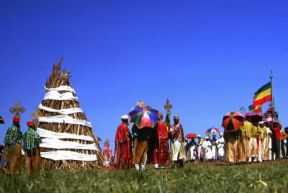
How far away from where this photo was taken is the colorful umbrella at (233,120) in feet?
75.0

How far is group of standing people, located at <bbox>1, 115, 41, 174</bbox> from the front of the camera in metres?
17.8

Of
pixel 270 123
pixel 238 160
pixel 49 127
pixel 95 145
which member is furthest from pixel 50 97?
pixel 270 123

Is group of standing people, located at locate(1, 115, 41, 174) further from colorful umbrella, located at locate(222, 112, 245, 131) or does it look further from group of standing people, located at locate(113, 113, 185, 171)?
colorful umbrella, located at locate(222, 112, 245, 131)

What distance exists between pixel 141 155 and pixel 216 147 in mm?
21088

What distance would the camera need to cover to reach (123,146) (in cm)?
Result: 2012

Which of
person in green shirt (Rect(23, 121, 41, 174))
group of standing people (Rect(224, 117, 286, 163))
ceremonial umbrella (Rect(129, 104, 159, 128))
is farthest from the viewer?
group of standing people (Rect(224, 117, 286, 163))

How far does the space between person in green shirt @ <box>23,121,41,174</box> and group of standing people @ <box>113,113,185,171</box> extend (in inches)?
122

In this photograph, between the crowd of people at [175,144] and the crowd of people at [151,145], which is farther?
the crowd of people at [175,144]

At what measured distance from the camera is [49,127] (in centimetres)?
2084

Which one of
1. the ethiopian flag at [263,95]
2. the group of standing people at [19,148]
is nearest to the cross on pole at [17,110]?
the group of standing people at [19,148]

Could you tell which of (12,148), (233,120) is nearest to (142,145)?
(12,148)

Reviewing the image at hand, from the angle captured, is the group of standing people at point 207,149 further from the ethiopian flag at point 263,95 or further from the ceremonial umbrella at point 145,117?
the ceremonial umbrella at point 145,117

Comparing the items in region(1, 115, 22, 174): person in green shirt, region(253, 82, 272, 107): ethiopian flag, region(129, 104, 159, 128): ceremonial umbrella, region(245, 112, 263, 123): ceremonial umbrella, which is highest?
region(253, 82, 272, 107): ethiopian flag

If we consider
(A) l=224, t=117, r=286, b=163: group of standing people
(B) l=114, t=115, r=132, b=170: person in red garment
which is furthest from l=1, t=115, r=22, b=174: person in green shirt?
(A) l=224, t=117, r=286, b=163: group of standing people
